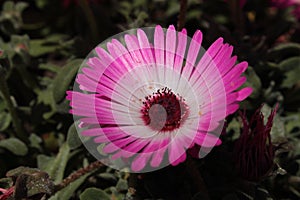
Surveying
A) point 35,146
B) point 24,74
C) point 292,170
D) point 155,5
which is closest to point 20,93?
point 24,74

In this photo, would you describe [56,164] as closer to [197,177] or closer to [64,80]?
→ [64,80]

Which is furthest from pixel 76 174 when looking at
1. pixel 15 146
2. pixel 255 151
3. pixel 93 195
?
pixel 255 151

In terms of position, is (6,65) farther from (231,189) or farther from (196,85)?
(231,189)

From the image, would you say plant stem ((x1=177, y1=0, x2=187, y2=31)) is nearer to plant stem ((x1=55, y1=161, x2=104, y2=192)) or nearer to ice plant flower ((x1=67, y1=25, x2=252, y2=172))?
ice plant flower ((x1=67, y1=25, x2=252, y2=172))

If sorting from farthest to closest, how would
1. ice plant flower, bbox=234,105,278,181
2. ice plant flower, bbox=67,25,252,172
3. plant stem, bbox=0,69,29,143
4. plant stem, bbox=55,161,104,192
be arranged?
plant stem, bbox=0,69,29,143, plant stem, bbox=55,161,104,192, ice plant flower, bbox=234,105,278,181, ice plant flower, bbox=67,25,252,172

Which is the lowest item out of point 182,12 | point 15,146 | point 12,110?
point 15,146

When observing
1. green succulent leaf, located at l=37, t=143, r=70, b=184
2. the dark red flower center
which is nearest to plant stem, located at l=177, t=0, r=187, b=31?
the dark red flower center
